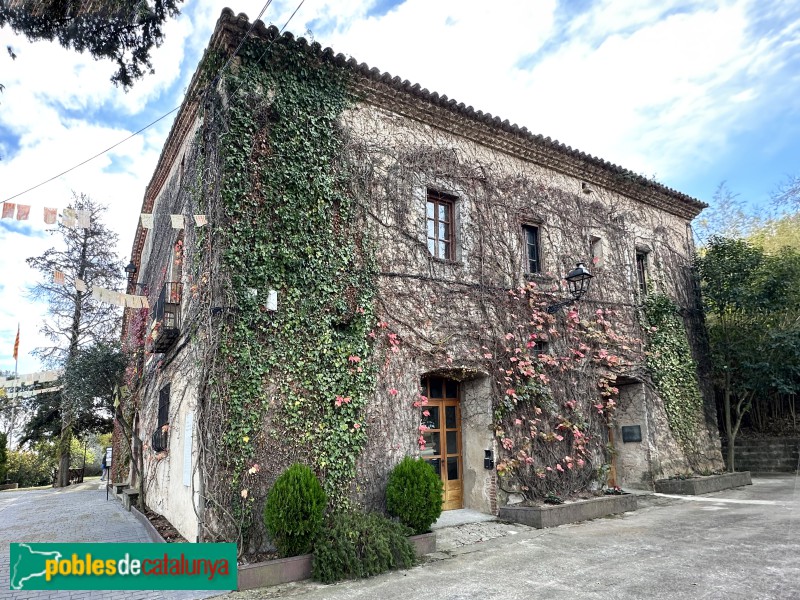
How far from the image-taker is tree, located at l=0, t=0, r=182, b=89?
5.24m

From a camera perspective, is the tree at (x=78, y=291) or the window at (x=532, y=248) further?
the tree at (x=78, y=291)

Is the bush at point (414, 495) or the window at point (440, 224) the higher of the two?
the window at point (440, 224)

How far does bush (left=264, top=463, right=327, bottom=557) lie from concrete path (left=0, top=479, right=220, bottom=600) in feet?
2.63

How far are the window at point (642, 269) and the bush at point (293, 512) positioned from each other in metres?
9.01

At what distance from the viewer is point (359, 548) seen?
5.53 meters

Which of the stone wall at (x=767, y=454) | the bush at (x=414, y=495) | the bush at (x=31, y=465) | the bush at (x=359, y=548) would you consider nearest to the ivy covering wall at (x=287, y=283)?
the bush at (x=414, y=495)

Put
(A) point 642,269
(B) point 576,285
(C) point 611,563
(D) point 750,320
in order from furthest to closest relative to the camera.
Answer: (D) point 750,320
(A) point 642,269
(B) point 576,285
(C) point 611,563

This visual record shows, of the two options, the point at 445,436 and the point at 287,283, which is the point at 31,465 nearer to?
the point at 445,436

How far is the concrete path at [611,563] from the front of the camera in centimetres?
471

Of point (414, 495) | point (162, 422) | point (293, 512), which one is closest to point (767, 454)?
point (414, 495)

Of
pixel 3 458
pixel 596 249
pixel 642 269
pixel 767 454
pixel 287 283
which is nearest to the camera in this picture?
pixel 287 283

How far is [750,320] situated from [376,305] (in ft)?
33.2

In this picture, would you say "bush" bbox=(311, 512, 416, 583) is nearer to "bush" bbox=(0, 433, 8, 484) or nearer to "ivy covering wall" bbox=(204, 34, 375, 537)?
"ivy covering wall" bbox=(204, 34, 375, 537)

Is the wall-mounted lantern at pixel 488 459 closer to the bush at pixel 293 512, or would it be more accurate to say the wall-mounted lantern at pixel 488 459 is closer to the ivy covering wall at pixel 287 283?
the ivy covering wall at pixel 287 283
